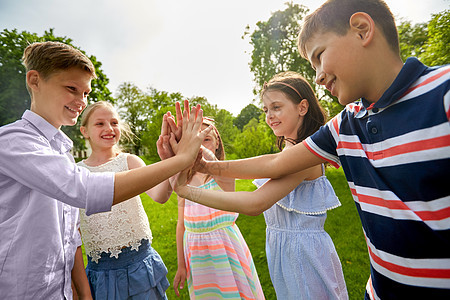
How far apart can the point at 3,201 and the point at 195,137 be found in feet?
4.05

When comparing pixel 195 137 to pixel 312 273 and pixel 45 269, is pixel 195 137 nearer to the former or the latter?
pixel 45 269

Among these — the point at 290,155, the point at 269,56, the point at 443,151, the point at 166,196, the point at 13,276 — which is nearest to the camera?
the point at 443,151

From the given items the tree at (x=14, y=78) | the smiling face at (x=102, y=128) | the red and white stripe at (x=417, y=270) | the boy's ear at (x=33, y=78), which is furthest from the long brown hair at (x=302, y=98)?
the tree at (x=14, y=78)

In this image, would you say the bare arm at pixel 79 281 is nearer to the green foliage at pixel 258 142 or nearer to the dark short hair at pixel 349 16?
the dark short hair at pixel 349 16

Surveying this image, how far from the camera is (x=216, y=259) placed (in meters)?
2.52

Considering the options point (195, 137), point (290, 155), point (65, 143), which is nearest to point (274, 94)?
point (290, 155)

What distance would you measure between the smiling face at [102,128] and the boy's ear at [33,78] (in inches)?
37.5

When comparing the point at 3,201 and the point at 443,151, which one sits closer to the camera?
the point at 443,151

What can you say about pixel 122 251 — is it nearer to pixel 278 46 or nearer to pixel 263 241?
pixel 263 241

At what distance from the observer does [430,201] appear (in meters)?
1.02

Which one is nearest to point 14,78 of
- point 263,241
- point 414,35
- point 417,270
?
point 263,241

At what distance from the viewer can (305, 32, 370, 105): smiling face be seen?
4.20 ft

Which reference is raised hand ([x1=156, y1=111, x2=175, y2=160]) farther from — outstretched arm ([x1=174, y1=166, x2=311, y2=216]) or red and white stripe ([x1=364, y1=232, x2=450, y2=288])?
red and white stripe ([x1=364, y1=232, x2=450, y2=288])

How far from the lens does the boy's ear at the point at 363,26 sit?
1261 millimetres
